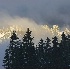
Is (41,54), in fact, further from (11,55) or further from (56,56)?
(11,55)

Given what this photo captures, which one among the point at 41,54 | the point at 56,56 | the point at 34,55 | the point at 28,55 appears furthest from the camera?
the point at 41,54

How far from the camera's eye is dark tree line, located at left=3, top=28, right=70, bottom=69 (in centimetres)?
2561

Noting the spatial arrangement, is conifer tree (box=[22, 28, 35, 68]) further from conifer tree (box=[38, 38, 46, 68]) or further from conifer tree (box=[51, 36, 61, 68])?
conifer tree (box=[51, 36, 61, 68])

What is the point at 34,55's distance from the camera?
26.2 metres

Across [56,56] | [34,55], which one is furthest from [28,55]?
[56,56]

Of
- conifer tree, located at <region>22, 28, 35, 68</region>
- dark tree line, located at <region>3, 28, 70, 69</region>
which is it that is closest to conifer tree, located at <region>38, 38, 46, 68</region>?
dark tree line, located at <region>3, 28, 70, 69</region>

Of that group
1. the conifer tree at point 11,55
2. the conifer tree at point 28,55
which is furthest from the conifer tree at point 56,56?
the conifer tree at point 11,55

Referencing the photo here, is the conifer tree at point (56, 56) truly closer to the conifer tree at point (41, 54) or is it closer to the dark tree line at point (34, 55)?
the dark tree line at point (34, 55)

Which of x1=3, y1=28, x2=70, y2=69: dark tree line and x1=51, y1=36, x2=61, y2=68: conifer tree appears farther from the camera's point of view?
x1=51, y1=36, x2=61, y2=68: conifer tree

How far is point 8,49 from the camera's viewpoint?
27594mm

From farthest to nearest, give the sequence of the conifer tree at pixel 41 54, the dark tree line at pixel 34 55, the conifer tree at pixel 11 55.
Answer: the conifer tree at pixel 41 54 < the conifer tree at pixel 11 55 < the dark tree line at pixel 34 55

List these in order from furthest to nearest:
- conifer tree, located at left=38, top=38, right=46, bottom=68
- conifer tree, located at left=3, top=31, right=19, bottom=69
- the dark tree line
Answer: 1. conifer tree, located at left=38, top=38, right=46, bottom=68
2. conifer tree, located at left=3, top=31, right=19, bottom=69
3. the dark tree line

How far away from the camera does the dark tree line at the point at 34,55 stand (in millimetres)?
25609

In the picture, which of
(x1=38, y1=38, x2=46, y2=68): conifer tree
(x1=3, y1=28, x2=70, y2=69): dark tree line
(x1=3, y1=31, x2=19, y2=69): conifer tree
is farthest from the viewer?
(x1=38, y1=38, x2=46, y2=68): conifer tree
